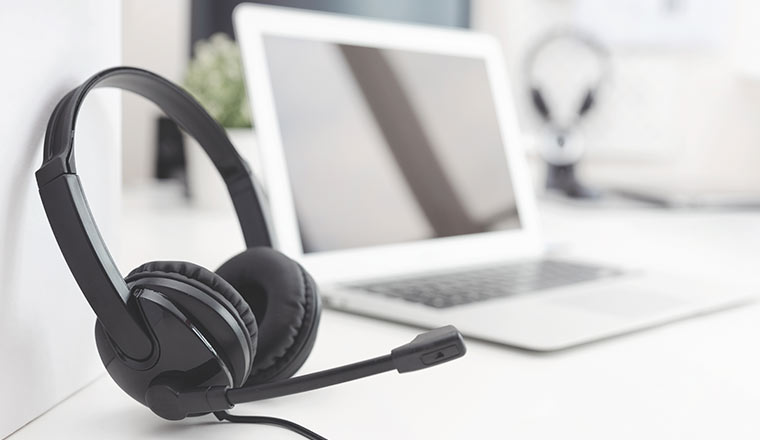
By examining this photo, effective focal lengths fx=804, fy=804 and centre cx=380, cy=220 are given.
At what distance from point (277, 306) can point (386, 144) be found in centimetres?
39

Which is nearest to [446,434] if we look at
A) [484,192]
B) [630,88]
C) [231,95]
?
[484,192]

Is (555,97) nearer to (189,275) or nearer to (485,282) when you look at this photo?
(485,282)

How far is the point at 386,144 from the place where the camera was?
0.80m

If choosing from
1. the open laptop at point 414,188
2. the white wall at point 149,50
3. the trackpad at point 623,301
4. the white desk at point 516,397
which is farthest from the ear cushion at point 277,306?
the white wall at point 149,50

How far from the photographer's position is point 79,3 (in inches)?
16.2

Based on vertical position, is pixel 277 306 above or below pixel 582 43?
below

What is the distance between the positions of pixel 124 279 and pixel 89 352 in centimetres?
10

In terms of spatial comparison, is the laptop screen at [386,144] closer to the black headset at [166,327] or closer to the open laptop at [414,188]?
the open laptop at [414,188]

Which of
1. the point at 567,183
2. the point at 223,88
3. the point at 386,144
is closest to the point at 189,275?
the point at 386,144

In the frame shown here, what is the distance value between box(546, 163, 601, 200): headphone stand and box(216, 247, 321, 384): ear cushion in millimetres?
1256

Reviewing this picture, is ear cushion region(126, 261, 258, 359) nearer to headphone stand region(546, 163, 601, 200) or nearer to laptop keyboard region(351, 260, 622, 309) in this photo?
laptop keyboard region(351, 260, 622, 309)

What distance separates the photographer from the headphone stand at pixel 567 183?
64.1 inches

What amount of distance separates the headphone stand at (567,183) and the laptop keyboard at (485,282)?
2.67 feet

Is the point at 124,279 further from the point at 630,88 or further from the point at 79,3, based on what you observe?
the point at 630,88
